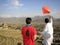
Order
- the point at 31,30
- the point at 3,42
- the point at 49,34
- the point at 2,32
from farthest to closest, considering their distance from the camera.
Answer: the point at 2,32
the point at 3,42
the point at 49,34
the point at 31,30

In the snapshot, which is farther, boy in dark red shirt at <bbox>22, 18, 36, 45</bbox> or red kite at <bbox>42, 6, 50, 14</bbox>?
red kite at <bbox>42, 6, 50, 14</bbox>

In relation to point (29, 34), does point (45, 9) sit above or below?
above

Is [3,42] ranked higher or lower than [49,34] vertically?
lower

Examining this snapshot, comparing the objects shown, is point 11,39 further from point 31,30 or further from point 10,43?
point 31,30

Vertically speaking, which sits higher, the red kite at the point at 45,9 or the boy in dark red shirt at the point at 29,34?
the red kite at the point at 45,9

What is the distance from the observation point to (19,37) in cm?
1233

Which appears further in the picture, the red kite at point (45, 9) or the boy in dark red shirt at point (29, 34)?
the red kite at point (45, 9)

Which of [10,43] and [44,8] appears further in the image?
[10,43]

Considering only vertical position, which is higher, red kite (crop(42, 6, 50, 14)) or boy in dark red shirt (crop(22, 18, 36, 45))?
red kite (crop(42, 6, 50, 14))

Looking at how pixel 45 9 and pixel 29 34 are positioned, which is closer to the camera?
pixel 29 34

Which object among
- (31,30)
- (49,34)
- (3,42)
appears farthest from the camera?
(3,42)

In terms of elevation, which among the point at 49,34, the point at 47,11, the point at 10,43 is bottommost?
the point at 10,43

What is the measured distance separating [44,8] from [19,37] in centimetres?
549

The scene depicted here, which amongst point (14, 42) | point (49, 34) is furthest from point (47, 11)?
point (14, 42)
